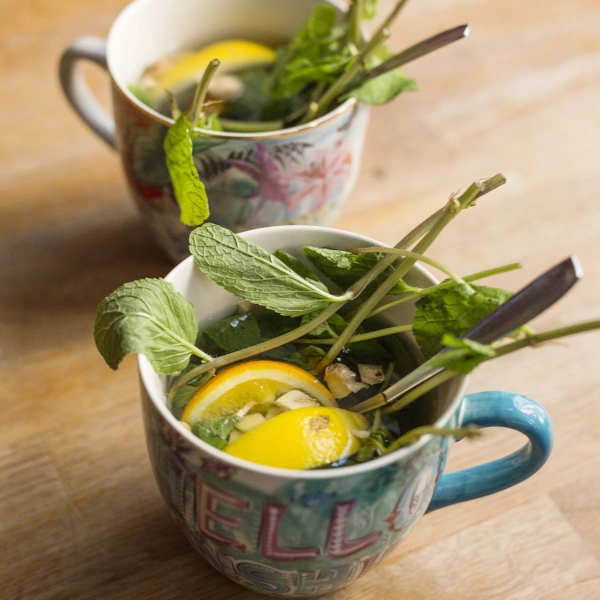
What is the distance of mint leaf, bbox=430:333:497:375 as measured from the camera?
1.48ft

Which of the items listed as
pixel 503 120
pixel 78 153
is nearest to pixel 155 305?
pixel 78 153

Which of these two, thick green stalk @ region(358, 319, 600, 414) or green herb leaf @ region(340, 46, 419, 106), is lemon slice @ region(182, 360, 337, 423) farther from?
green herb leaf @ region(340, 46, 419, 106)

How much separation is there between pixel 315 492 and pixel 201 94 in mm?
357

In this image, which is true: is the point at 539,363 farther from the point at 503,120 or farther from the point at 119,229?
the point at 119,229

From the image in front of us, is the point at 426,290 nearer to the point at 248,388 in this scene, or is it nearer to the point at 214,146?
the point at 248,388

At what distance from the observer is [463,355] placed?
467 millimetres

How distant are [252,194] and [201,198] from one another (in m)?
0.11

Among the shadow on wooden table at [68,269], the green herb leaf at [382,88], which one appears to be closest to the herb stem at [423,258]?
the green herb leaf at [382,88]

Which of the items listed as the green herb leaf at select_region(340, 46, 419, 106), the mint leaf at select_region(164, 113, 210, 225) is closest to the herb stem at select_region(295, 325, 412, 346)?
the mint leaf at select_region(164, 113, 210, 225)

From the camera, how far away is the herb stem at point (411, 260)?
19.5 inches

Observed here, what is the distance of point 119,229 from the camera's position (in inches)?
34.8

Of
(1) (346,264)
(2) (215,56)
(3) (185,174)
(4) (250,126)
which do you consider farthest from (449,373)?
(2) (215,56)

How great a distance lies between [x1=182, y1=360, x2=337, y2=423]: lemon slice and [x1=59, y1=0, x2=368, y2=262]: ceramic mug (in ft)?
0.70

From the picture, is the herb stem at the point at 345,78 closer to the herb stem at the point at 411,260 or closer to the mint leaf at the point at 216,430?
the herb stem at the point at 411,260
